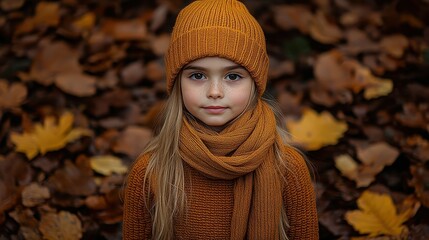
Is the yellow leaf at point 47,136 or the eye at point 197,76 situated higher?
the eye at point 197,76

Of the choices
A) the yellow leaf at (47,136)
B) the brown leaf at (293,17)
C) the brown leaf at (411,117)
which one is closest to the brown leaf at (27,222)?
the yellow leaf at (47,136)

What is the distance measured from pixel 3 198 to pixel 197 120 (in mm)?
1200

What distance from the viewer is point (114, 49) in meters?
4.09

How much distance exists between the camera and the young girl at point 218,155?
83.9 inches

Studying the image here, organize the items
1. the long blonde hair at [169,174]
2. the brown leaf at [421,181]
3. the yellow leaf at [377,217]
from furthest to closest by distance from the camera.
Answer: the brown leaf at [421,181] < the yellow leaf at [377,217] < the long blonde hair at [169,174]

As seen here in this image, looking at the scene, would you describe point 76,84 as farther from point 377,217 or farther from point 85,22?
point 377,217

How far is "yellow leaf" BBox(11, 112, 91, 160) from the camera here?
10.5 feet

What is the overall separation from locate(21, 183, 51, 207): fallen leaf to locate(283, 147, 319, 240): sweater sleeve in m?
1.29

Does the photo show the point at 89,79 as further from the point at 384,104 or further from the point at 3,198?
the point at 384,104

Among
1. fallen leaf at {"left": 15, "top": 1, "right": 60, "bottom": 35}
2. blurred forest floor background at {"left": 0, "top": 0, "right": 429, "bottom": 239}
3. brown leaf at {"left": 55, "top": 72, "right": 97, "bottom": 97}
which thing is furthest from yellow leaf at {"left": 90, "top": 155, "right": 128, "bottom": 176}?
fallen leaf at {"left": 15, "top": 1, "right": 60, "bottom": 35}

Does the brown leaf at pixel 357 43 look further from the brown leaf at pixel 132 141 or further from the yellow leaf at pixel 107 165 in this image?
A: the yellow leaf at pixel 107 165

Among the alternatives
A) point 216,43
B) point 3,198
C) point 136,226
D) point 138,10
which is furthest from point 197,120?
point 138,10

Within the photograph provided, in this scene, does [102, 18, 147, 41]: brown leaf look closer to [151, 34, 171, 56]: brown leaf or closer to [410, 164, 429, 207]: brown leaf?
[151, 34, 171, 56]: brown leaf

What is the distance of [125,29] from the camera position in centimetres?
423
